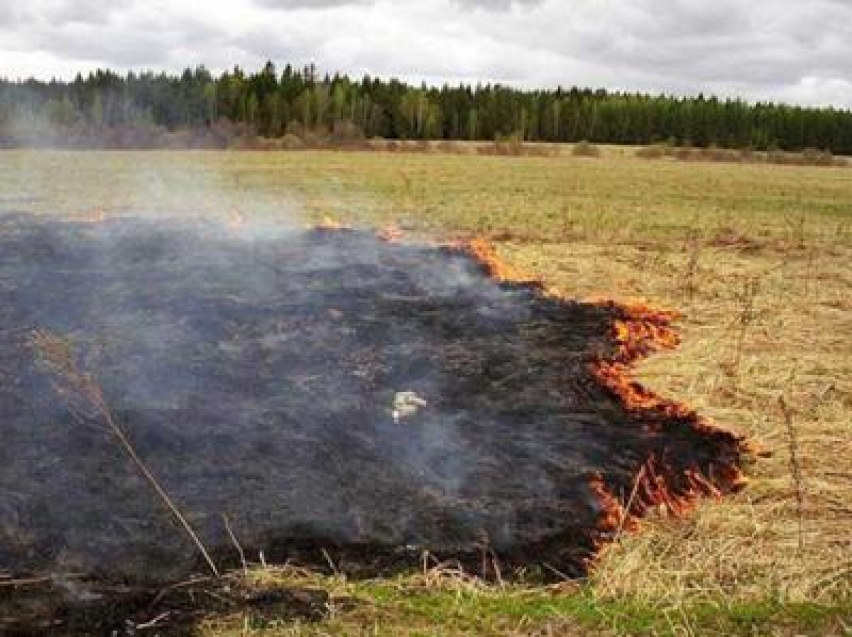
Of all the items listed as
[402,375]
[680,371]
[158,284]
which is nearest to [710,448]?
[680,371]

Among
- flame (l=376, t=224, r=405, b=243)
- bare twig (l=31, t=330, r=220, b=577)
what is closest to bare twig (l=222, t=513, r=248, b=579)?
bare twig (l=31, t=330, r=220, b=577)

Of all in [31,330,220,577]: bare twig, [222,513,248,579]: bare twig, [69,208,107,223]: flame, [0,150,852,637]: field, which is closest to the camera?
[0,150,852,637]: field

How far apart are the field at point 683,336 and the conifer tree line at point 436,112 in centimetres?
3108

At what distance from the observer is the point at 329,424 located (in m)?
7.24

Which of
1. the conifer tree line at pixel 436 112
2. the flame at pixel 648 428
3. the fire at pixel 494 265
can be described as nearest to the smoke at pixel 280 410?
the flame at pixel 648 428

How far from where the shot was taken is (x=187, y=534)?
5492mm

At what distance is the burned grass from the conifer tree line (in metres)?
47.5

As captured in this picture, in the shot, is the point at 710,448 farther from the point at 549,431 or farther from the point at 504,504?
→ the point at 504,504

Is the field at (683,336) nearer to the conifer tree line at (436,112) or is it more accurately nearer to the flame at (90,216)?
the flame at (90,216)

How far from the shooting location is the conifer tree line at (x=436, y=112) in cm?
6419

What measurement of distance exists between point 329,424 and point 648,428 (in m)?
2.65

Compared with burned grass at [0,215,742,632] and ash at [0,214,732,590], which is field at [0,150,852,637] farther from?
ash at [0,214,732,590]

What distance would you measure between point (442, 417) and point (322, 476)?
1.58 meters

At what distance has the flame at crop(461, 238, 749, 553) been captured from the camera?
6.29 metres
